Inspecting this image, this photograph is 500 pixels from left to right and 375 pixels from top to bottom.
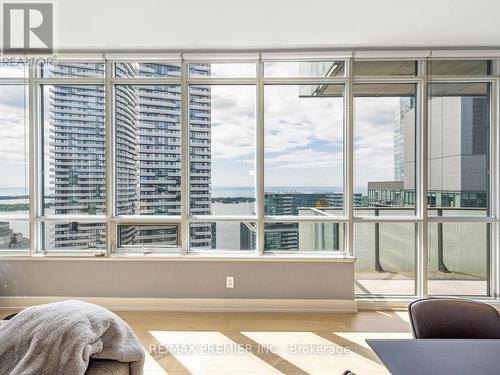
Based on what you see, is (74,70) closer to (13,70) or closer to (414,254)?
(13,70)

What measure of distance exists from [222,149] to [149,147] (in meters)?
0.81

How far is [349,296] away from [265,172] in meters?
1.59

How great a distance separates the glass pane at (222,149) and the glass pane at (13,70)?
72.7 inches

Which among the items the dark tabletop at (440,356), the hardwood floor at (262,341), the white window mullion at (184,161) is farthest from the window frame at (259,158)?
the dark tabletop at (440,356)

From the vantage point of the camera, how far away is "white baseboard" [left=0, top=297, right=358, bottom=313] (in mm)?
3211

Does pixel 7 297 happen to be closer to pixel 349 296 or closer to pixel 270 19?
pixel 349 296

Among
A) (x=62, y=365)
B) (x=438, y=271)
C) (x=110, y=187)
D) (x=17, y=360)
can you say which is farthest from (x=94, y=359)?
(x=438, y=271)

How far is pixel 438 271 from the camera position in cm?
340

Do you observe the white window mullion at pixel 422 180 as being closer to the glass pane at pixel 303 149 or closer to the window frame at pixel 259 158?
the window frame at pixel 259 158

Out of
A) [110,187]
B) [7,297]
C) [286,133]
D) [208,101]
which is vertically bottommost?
[7,297]

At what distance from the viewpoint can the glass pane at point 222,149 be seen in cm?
339

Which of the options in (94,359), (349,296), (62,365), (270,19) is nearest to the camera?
(62,365)

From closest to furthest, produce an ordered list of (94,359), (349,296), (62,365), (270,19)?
1. (62,365)
2. (94,359)
3. (270,19)
4. (349,296)

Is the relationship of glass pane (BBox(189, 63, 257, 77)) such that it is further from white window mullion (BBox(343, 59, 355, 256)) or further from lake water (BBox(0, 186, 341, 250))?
lake water (BBox(0, 186, 341, 250))
